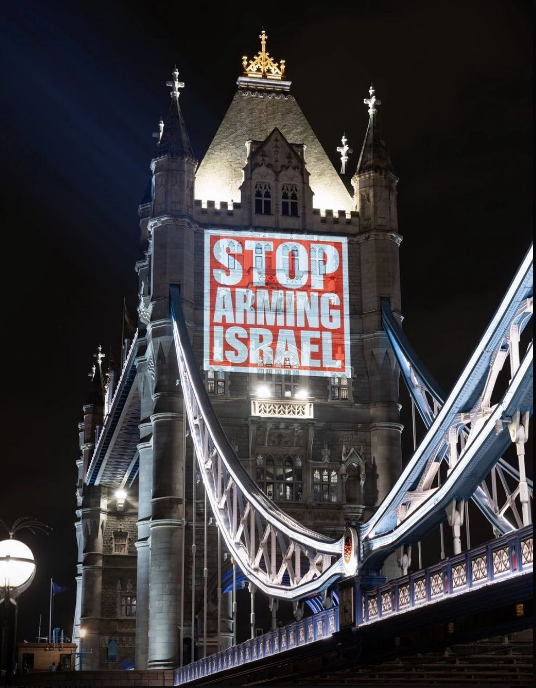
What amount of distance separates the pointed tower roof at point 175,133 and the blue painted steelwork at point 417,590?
794 inches

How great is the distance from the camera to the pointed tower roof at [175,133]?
166 feet

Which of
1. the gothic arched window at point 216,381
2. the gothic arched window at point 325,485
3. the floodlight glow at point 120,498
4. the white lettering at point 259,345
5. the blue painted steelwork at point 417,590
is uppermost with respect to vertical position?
the white lettering at point 259,345

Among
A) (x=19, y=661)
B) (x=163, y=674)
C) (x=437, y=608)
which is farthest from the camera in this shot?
(x=19, y=661)

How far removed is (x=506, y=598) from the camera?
70.3 ft

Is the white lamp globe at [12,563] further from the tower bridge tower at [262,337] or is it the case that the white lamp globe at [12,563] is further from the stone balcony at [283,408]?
the stone balcony at [283,408]

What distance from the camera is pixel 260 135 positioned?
2093 inches

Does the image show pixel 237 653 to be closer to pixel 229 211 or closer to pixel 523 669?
pixel 523 669

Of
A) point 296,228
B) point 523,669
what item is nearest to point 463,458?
point 523,669

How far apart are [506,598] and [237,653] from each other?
1608cm

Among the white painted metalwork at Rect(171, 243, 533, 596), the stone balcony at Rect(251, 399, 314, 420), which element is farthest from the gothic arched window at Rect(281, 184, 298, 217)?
the white painted metalwork at Rect(171, 243, 533, 596)

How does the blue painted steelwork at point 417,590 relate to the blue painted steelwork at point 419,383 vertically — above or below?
below

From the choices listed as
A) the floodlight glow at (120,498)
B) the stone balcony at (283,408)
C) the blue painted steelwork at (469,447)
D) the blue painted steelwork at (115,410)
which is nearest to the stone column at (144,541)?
the stone balcony at (283,408)

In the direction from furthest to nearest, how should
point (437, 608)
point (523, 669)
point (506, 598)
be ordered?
point (523, 669)
point (437, 608)
point (506, 598)

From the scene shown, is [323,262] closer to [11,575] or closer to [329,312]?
[329,312]
